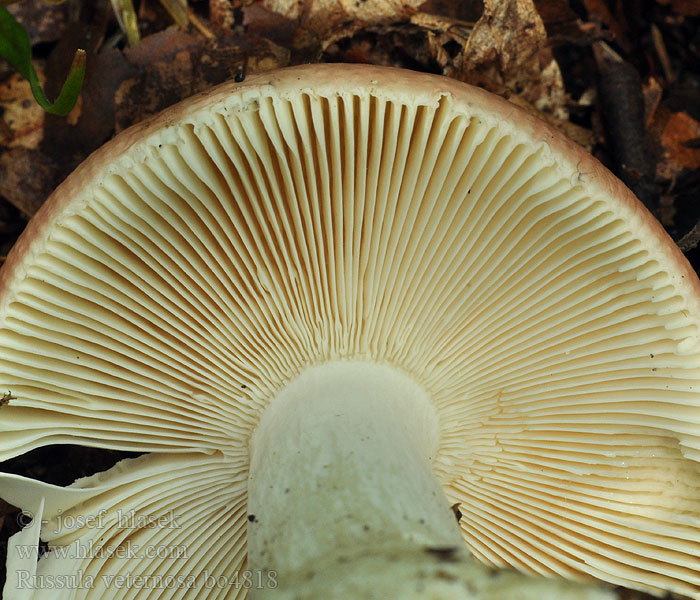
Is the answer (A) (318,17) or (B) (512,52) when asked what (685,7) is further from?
(A) (318,17)

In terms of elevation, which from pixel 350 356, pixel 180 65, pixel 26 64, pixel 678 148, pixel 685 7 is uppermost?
pixel 685 7

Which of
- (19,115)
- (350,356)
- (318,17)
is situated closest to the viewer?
(350,356)

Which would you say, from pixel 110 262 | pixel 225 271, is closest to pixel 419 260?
pixel 225 271

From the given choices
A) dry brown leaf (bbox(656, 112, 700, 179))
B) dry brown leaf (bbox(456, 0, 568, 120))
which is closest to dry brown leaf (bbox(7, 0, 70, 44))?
dry brown leaf (bbox(456, 0, 568, 120))

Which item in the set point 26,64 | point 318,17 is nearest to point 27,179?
point 26,64

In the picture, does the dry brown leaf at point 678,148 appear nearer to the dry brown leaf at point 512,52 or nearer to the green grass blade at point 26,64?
the dry brown leaf at point 512,52

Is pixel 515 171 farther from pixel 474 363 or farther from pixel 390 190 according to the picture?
pixel 474 363

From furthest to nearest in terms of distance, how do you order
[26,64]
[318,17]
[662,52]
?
[662,52] → [318,17] → [26,64]

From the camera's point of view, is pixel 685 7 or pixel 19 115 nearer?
pixel 19 115
